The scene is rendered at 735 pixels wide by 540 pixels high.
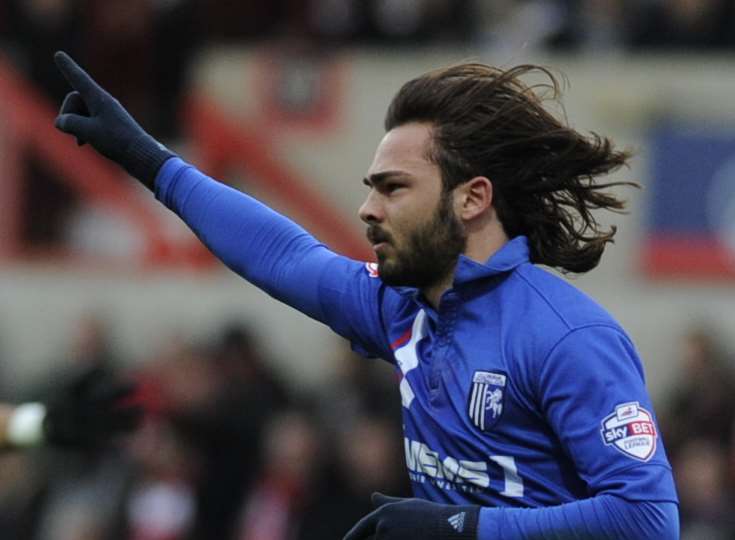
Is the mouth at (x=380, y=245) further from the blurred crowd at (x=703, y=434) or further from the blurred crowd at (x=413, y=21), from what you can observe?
the blurred crowd at (x=413, y=21)

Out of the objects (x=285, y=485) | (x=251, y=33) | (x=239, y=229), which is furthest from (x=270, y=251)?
(x=251, y=33)

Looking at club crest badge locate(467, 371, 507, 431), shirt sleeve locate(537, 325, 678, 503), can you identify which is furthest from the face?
shirt sleeve locate(537, 325, 678, 503)

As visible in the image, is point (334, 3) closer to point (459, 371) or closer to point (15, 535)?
point (15, 535)

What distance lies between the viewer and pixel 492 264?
389 centimetres

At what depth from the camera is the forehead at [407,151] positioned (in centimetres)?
392

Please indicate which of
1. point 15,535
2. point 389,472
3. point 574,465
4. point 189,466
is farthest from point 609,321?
point 15,535

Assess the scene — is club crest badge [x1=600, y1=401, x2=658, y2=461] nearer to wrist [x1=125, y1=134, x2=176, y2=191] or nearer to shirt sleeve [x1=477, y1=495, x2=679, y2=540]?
shirt sleeve [x1=477, y1=495, x2=679, y2=540]

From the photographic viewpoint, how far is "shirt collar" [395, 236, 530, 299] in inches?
153

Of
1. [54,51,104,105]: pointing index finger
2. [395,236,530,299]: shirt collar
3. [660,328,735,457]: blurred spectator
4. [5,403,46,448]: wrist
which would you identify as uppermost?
[54,51,104,105]: pointing index finger

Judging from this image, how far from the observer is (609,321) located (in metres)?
3.72

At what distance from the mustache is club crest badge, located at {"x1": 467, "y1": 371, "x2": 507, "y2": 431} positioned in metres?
0.38

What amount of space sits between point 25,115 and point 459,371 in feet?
24.4

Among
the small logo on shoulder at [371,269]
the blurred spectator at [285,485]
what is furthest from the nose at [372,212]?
the blurred spectator at [285,485]

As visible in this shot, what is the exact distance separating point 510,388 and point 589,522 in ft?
1.09
